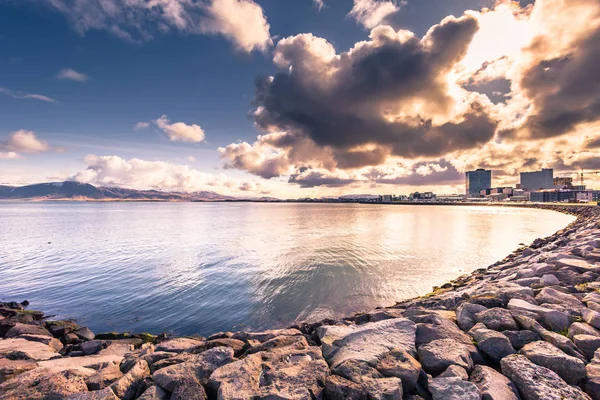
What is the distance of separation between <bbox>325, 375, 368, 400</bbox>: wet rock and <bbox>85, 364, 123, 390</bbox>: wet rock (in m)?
3.77

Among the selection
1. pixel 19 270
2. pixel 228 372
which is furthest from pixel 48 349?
pixel 19 270

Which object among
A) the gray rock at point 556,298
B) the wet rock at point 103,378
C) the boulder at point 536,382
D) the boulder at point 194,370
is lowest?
the wet rock at point 103,378

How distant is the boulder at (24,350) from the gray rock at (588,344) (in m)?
11.7

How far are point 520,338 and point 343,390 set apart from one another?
375 cm

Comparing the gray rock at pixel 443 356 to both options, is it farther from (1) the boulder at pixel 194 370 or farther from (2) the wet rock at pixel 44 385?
(2) the wet rock at pixel 44 385

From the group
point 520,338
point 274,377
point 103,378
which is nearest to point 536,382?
point 520,338

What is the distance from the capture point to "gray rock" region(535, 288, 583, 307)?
6129 mm

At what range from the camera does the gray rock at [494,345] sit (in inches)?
177

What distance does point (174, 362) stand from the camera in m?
4.96

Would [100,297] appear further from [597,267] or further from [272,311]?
[597,267]

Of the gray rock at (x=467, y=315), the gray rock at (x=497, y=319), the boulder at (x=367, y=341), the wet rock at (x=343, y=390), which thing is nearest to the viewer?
the wet rock at (x=343, y=390)

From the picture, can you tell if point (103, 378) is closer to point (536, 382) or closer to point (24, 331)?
point (536, 382)

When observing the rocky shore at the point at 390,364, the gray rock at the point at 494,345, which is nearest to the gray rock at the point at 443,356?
the rocky shore at the point at 390,364

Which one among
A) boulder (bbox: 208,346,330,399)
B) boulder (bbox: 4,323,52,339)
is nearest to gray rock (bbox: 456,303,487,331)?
boulder (bbox: 208,346,330,399)
